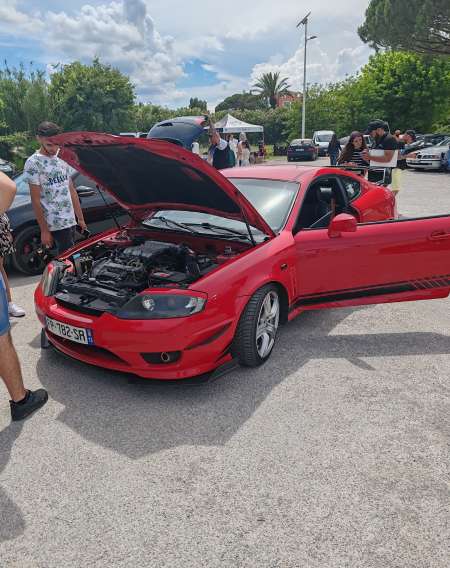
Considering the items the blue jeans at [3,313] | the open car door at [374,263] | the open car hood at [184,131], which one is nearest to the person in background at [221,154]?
the open car hood at [184,131]

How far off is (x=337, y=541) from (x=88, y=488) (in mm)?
1222

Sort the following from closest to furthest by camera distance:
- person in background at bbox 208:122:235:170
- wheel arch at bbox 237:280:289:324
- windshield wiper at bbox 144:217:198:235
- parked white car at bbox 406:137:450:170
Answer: wheel arch at bbox 237:280:289:324 → windshield wiper at bbox 144:217:198:235 → person in background at bbox 208:122:235:170 → parked white car at bbox 406:137:450:170

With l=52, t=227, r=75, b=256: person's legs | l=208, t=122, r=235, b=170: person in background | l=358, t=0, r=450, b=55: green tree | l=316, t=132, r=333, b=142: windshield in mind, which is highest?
l=358, t=0, r=450, b=55: green tree

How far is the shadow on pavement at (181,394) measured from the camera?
2.73m

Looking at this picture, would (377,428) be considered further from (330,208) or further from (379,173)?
(379,173)

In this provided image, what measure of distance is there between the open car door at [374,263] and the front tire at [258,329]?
35cm

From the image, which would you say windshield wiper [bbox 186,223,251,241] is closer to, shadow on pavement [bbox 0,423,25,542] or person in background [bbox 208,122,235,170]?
shadow on pavement [bbox 0,423,25,542]

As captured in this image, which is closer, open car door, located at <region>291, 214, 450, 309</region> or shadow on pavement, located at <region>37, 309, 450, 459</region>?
shadow on pavement, located at <region>37, 309, 450, 459</region>

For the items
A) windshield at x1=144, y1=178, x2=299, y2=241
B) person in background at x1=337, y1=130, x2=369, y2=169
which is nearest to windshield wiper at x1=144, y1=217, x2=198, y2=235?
windshield at x1=144, y1=178, x2=299, y2=241

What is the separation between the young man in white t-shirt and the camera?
4.48m

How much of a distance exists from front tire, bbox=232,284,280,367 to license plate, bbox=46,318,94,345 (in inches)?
39.1

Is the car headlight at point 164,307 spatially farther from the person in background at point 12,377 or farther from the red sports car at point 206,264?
the person in background at point 12,377

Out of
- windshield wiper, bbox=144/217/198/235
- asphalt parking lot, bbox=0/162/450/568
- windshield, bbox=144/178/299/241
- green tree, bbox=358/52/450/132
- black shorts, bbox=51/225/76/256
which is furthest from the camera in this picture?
green tree, bbox=358/52/450/132

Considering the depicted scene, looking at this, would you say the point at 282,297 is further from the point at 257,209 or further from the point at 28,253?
the point at 28,253
